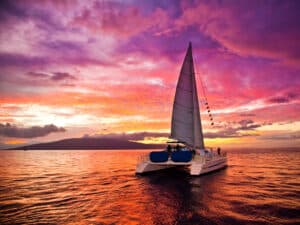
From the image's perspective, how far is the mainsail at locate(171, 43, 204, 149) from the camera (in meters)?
28.9

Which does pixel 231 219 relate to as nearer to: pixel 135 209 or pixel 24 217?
pixel 135 209

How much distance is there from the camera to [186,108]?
29094 mm

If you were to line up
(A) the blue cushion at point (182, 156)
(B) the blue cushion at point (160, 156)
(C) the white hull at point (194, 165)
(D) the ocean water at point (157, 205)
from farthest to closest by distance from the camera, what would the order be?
1. (B) the blue cushion at point (160, 156)
2. (A) the blue cushion at point (182, 156)
3. (C) the white hull at point (194, 165)
4. (D) the ocean water at point (157, 205)

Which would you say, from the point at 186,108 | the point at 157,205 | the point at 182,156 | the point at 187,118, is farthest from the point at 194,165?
the point at 157,205

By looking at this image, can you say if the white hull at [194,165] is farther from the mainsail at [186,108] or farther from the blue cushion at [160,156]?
the mainsail at [186,108]

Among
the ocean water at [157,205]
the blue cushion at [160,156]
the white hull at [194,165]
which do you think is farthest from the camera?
the blue cushion at [160,156]

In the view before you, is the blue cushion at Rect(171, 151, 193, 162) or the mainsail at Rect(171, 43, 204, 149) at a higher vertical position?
the mainsail at Rect(171, 43, 204, 149)

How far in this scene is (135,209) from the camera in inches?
506

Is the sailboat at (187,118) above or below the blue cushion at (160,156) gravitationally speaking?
above

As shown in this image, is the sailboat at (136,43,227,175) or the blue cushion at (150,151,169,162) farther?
the sailboat at (136,43,227,175)

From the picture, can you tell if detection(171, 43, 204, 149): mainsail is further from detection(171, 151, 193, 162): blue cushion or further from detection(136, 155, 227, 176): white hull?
detection(171, 151, 193, 162): blue cushion

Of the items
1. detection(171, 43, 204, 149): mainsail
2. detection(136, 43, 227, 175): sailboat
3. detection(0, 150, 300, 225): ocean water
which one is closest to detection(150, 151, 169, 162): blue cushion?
detection(136, 43, 227, 175): sailboat

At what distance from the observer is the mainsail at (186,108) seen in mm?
28891

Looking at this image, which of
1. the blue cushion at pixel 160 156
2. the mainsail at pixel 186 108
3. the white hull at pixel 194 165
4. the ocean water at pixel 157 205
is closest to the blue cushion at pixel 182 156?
the white hull at pixel 194 165
